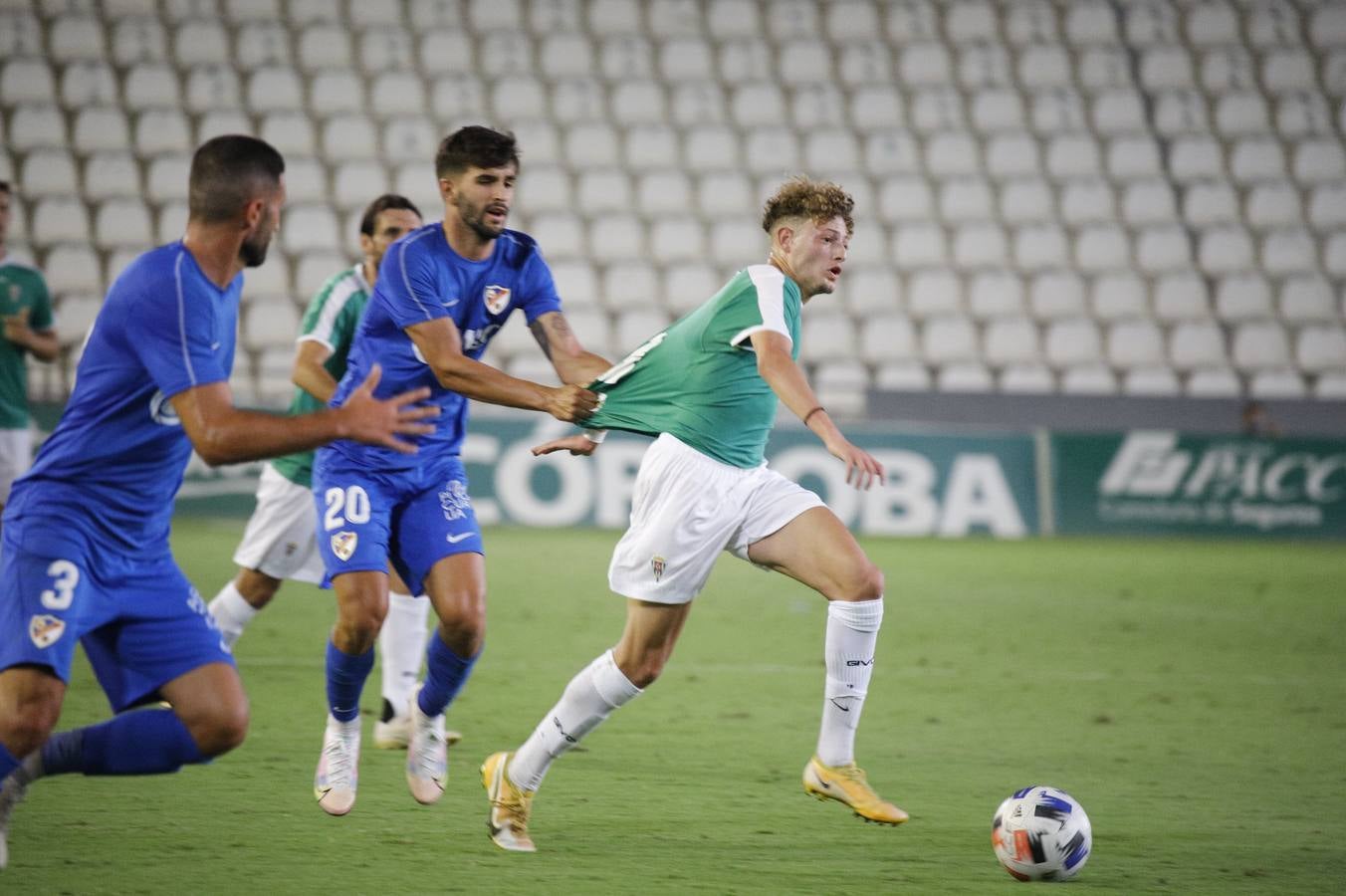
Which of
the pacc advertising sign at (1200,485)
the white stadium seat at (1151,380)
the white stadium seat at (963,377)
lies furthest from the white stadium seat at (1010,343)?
the pacc advertising sign at (1200,485)

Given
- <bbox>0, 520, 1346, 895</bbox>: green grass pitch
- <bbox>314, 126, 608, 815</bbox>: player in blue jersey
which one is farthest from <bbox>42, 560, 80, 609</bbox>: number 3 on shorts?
<bbox>314, 126, 608, 815</bbox>: player in blue jersey

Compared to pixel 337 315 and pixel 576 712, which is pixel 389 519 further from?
pixel 337 315

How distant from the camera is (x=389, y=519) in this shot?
5.77 metres

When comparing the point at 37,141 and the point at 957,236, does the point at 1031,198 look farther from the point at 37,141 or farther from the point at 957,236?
the point at 37,141

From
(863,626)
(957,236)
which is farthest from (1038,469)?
(863,626)

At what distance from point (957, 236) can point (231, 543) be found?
36.7 feet

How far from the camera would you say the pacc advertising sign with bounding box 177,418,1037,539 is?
16.5 m

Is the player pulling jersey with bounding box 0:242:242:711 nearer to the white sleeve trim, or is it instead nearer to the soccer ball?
the white sleeve trim

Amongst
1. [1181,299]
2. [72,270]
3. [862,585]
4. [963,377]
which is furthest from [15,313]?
[1181,299]

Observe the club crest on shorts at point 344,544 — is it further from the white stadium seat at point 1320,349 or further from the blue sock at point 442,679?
the white stadium seat at point 1320,349

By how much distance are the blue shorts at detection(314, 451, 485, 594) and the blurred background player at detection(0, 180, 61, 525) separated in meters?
3.73

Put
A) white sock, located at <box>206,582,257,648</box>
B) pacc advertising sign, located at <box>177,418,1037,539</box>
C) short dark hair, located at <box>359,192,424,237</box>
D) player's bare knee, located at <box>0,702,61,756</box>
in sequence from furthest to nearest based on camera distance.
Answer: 1. pacc advertising sign, located at <box>177,418,1037,539</box>
2. white sock, located at <box>206,582,257,648</box>
3. short dark hair, located at <box>359,192,424,237</box>
4. player's bare knee, located at <box>0,702,61,756</box>

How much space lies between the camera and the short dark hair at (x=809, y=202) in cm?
558

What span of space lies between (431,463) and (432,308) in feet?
2.08
